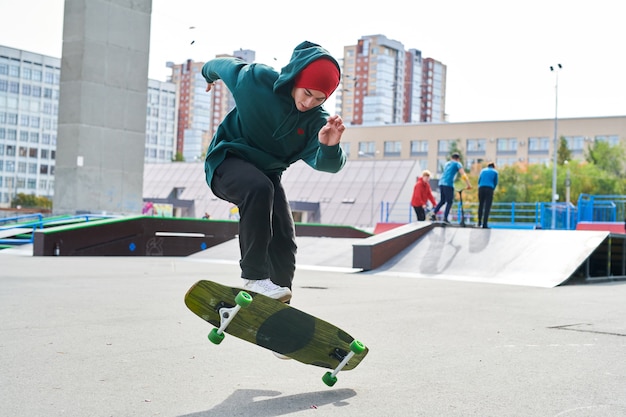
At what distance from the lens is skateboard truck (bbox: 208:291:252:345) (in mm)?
3518

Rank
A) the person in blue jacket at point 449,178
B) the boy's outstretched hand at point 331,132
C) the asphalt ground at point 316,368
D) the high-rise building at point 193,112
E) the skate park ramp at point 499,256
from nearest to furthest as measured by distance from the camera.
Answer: the asphalt ground at point 316,368 < the boy's outstretched hand at point 331,132 < the skate park ramp at point 499,256 < the person in blue jacket at point 449,178 < the high-rise building at point 193,112

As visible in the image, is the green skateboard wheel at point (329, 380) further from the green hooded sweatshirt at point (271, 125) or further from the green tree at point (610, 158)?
the green tree at point (610, 158)

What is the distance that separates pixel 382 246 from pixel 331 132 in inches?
484

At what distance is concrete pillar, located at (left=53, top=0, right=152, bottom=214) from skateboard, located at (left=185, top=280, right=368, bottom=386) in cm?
2318

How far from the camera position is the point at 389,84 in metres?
155

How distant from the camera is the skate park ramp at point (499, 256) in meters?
13.8

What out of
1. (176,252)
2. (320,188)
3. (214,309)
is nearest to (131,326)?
(214,309)

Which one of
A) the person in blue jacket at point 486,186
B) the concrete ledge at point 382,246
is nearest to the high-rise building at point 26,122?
the concrete ledge at point 382,246

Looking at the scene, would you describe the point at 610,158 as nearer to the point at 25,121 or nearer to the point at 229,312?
the point at 229,312

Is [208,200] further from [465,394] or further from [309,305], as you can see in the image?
[465,394]

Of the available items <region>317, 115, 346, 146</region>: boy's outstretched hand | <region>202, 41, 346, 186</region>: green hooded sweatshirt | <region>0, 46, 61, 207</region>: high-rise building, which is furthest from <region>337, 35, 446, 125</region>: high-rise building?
<region>317, 115, 346, 146</region>: boy's outstretched hand

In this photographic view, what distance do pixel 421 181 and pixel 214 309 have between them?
624 inches

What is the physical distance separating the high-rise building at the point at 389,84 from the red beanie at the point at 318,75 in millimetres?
146876

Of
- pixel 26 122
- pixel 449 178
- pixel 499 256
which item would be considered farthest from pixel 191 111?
pixel 499 256
